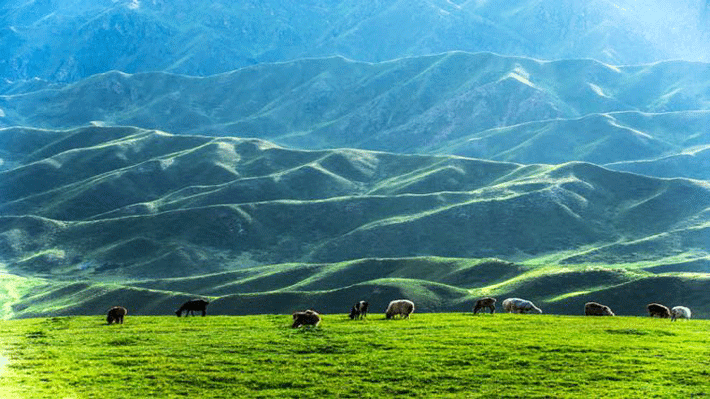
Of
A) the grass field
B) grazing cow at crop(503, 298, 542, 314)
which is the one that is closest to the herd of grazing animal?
grazing cow at crop(503, 298, 542, 314)

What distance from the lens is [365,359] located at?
1618 inches

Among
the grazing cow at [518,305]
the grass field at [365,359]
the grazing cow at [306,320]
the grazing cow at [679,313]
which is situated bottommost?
the grass field at [365,359]

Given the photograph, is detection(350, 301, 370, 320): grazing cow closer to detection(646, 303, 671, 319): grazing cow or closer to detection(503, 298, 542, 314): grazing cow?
detection(503, 298, 542, 314): grazing cow

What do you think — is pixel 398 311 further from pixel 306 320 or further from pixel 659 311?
pixel 659 311

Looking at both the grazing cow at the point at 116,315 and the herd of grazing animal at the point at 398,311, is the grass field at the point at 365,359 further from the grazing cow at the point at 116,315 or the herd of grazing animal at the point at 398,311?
the grazing cow at the point at 116,315

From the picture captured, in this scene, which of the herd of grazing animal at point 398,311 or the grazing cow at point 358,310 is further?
the grazing cow at point 358,310

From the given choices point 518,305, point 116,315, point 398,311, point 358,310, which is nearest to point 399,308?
point 398,311

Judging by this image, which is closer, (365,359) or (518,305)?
(365,359)

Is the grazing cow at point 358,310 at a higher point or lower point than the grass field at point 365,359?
higher

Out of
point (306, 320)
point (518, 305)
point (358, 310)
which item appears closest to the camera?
point (306, 320)

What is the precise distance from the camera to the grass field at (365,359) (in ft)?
118

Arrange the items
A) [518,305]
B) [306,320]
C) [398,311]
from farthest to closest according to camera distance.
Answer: [518,305] → [398,311] → [306,320]

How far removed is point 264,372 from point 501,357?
12.8m

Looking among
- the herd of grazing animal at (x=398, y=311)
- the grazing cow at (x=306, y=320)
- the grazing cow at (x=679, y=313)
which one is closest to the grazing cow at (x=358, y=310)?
the herd of grazing animal at (x=398, y=311)
